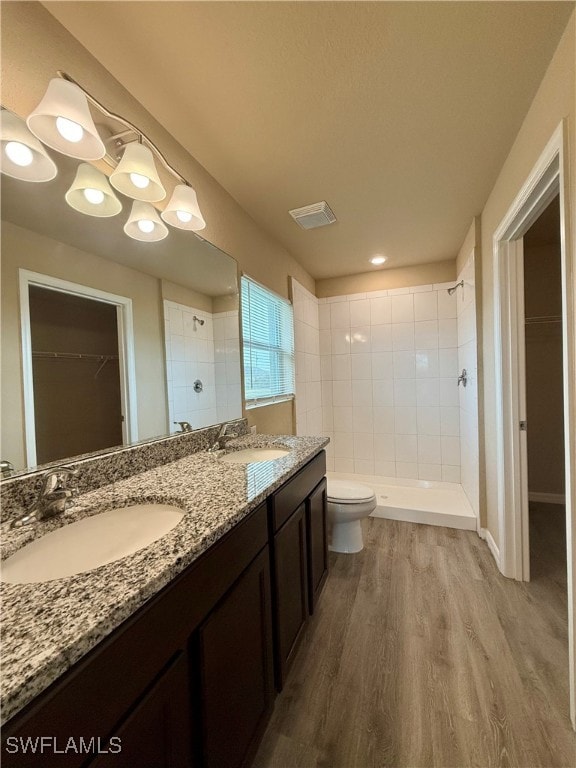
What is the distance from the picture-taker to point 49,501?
31.0 inches

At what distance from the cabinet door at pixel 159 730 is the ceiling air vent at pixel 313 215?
2.20m

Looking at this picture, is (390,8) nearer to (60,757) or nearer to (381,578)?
(60,757)

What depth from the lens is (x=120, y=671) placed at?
0.49 m

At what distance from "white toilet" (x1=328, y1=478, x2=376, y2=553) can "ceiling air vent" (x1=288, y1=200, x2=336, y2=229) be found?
6.14 ft

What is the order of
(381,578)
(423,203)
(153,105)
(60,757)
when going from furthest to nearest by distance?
(423,203) < (381,578) < (153,105) < (60,757)

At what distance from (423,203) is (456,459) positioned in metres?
2.31

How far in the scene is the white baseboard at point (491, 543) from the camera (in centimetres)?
191

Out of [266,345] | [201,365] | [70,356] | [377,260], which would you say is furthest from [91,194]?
[377,260]

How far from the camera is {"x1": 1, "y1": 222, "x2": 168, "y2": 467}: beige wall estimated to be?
0.83 meters

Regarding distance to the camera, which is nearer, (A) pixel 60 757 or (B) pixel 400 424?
(A) pixel 60 757

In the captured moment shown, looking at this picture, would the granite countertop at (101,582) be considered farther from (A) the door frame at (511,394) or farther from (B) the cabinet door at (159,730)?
(A) the door frame at (511,394)

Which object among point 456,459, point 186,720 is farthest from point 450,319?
point 186,720

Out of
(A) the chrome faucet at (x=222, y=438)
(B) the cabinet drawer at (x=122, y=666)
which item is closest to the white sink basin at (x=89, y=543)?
(B) the cabinet drawer at (x=122, y=666)

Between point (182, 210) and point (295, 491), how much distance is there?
1.28 meters
